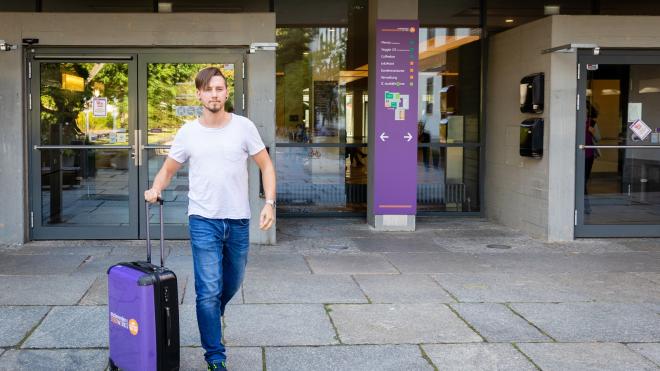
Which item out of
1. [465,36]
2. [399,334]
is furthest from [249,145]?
[465,36]

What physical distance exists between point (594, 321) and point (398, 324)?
5.09ft

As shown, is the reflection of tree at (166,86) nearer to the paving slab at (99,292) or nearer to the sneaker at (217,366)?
the paving slab at (99,292)

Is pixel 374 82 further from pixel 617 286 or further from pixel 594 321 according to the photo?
pixel 594 321

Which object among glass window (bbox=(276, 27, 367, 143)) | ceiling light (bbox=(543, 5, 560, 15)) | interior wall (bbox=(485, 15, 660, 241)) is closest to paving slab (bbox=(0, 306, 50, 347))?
glass window (bbox=(276, 27, 367, 143))

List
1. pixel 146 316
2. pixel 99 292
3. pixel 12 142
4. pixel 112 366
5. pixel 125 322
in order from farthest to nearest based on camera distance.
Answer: pixel 12 142 < pixel 99 292 < pixel 112 366 < pixel 125 322 < pixel 146 316

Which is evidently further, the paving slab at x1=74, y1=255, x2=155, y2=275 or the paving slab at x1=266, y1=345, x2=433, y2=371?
the paving slab at x1=74, y1=255, x2=155, y2=275

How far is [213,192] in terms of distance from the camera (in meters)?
4.45

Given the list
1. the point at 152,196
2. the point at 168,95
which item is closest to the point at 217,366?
the point at 152,196

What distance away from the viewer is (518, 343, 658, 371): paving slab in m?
4.87

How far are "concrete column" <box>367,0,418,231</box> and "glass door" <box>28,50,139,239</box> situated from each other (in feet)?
10.7

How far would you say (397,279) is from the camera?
24.2ft

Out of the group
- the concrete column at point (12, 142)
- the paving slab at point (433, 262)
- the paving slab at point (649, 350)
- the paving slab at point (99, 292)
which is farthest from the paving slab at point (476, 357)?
the concrete column at point (12, 142)

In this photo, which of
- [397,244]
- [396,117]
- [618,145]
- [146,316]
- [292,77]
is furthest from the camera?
[292,77]

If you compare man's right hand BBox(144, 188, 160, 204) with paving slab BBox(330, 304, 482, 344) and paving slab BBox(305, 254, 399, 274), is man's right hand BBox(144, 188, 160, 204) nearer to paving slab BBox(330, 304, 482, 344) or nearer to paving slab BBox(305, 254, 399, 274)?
paving slab BBox(330, 304, 482, 344)
